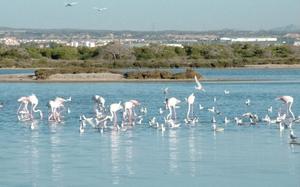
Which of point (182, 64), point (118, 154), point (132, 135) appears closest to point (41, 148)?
point (118, 154)

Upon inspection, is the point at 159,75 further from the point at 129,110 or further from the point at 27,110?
the point at 129,110

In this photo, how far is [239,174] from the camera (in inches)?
616

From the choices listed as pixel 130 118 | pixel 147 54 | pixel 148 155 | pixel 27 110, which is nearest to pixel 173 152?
pixel 148 155

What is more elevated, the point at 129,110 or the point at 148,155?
the point at 148,155

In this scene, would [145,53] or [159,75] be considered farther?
[145,53]

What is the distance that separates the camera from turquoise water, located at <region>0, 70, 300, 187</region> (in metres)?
15.3

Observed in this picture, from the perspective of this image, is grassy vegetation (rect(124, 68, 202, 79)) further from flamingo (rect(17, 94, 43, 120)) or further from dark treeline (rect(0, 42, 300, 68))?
dark treeline (rect(0, 42, 300, 68))

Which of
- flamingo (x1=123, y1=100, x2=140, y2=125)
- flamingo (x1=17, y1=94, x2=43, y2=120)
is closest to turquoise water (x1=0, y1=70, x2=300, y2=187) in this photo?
flamingo (x1=17, y1=94, x2=43, y2=120)

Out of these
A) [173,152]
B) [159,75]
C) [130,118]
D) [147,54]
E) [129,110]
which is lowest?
[147,54]

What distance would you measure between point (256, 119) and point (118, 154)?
7.96 metres

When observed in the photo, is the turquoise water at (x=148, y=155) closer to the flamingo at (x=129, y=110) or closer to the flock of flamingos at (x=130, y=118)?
the flock of flamingos at (x=130, y=118)

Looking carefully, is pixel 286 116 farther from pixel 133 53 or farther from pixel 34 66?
pixel 133 53

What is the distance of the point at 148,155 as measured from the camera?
1828cm

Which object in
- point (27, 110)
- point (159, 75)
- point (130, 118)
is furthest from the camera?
point (159, 75)
